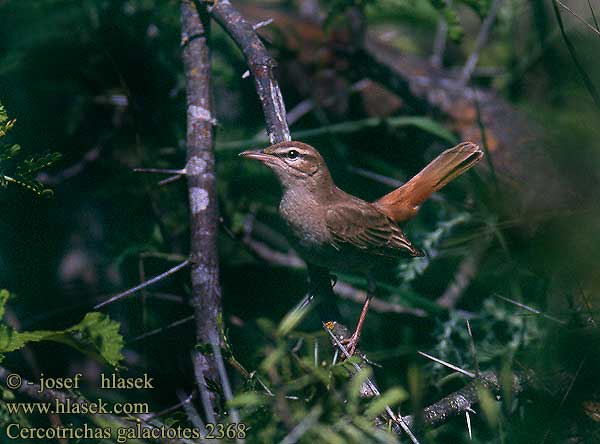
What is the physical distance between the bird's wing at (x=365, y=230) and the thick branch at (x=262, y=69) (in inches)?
23.5

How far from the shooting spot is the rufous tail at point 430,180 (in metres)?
3.47

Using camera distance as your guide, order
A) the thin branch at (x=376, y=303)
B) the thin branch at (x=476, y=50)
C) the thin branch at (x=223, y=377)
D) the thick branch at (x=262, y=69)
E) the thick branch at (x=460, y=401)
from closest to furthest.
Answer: the thin branch at (x=223, y=377) → the thick branch at (x=460, y=401) → the thick branch at (x=262, y=69) → the thin branch at (x=376, y=303) → the thin branch at (x=476, y=50)

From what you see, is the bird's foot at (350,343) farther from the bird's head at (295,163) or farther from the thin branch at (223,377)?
the bird's head at (295,163)

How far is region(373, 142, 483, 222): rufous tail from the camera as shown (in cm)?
347

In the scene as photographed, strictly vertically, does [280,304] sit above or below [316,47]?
below

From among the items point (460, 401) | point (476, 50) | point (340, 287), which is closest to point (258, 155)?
point (340, 287)

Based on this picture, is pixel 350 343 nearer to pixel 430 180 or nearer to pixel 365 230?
pixel 365 230

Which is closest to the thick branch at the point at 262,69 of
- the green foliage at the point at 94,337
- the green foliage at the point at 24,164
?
the green foliage at the point at 24,164

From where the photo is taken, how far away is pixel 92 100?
4.00 m

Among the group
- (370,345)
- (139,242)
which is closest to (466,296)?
(370,345)

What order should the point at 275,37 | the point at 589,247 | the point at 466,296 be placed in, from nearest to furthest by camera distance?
the point at 589,247 < the point at 466,296 < the point at 275,37

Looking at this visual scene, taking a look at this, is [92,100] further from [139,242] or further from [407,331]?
[407,331]

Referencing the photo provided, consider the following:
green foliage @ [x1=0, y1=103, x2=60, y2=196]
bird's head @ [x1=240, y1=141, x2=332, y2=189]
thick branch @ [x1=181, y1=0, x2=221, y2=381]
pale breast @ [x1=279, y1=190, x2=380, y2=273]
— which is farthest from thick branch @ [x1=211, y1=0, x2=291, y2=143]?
green foliage @ [x1=0, y1=103, x2=60, y2=196]

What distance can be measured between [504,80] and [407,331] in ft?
10.3
